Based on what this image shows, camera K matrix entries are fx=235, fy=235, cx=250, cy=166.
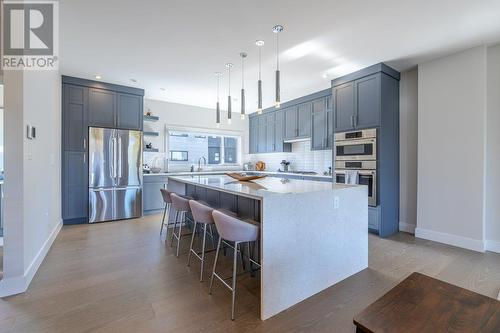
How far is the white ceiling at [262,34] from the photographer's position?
2283 mm

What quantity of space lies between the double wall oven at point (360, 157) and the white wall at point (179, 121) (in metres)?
3.45

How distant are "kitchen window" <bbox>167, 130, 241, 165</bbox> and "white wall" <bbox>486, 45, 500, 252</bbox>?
531 cm

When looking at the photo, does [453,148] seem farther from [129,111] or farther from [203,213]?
[129,111]

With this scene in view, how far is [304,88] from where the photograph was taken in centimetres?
479

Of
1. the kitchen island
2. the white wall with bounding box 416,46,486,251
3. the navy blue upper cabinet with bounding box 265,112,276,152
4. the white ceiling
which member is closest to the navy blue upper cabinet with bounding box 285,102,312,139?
the navy blue upper cabinet with bounding box 265,112,276,152

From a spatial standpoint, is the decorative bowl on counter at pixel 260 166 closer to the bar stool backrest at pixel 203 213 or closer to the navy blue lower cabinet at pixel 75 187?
the navy blue lower cabinet at pixel 75 187

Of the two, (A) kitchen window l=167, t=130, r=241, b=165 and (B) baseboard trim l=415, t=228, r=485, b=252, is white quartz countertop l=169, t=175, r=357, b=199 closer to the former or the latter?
(B) baseboard trim l=415, t=228, r=485, b=252

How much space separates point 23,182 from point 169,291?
5.40ft

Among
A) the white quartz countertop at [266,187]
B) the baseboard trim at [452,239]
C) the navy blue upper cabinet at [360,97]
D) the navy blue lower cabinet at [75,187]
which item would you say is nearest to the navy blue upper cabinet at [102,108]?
the navy blue lower cabinet at [75,187]

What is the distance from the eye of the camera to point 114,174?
4.50 metres

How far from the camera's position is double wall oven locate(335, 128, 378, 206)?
366 centimetres

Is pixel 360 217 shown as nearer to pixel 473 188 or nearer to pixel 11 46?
pixel 473 188

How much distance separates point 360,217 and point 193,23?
9.08ft

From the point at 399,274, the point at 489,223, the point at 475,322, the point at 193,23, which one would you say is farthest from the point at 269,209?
the point at 489,223
